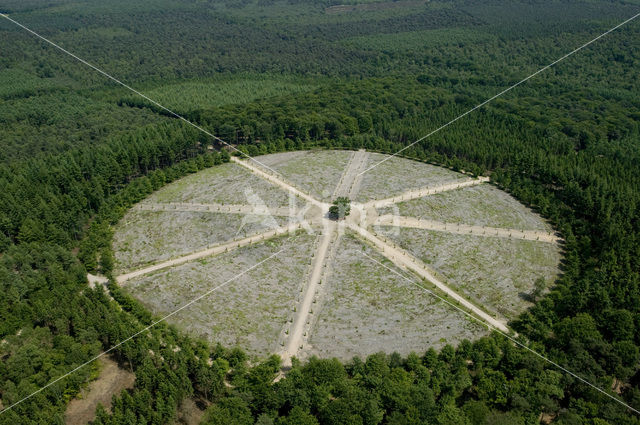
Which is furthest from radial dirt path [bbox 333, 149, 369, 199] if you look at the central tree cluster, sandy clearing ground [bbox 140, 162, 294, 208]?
sandy clearing ground [bbox 140, 162, 294, 208]

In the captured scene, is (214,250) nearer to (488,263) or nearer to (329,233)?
(329,233)

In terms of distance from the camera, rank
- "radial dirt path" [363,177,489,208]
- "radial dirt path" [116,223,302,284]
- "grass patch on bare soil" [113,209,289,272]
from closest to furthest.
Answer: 1. "radial dirt path" [116,223,302,284]
2. "grass patch on bare soil" [113,209,289,272]
3. "radial dirt path" [363,177,489,208]

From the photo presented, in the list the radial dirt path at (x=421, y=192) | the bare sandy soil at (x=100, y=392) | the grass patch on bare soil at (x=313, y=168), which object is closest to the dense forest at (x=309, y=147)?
the bare sandy soil at (x=100, y=392)

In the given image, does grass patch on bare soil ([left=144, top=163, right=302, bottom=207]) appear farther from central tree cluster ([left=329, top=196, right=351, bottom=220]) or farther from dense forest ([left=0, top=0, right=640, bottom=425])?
central tree cluster ([left=329, top=196, right=351, bottom=220])

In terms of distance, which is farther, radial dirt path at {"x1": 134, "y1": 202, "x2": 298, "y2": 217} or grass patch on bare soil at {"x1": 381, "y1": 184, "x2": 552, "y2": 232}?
radial dirt path at {"x1": 134, "y1": 202, "x2": 298, "y2": 217}

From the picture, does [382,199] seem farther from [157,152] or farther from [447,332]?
[157,152]

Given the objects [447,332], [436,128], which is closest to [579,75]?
[436,128]

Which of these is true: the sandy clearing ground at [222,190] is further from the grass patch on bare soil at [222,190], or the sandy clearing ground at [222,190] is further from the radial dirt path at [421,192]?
the radial dirt path at [421,192]
